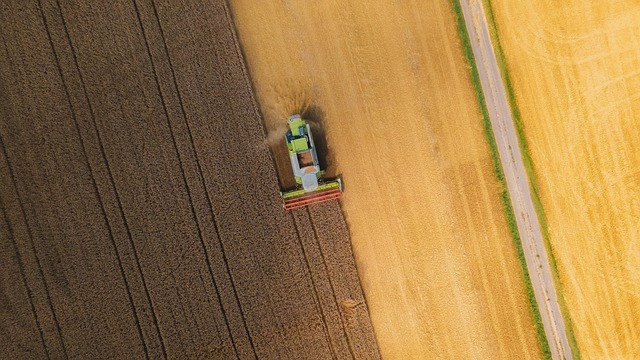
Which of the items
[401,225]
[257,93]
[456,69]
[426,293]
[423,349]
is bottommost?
[423,349]

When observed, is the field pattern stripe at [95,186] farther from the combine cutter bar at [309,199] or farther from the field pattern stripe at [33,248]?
the combine cutter bar at [309,199]

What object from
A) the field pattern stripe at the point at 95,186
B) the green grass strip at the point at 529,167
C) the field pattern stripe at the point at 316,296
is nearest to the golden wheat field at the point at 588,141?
the green grass strip at the point at 529,167

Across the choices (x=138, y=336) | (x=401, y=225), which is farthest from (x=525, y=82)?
(x=138, y=336)

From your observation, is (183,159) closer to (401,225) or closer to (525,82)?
(401,225)

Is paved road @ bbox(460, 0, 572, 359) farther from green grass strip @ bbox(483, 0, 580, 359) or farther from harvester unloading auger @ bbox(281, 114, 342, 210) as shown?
harvester unloading auger @ bbox(281, 114, 342, 210)

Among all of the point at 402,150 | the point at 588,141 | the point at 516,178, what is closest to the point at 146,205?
the point at 402,150

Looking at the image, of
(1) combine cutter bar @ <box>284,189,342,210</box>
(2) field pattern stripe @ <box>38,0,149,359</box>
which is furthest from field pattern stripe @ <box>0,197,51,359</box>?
(1) combine cutter bar @ <box>284,189,342,210</box>

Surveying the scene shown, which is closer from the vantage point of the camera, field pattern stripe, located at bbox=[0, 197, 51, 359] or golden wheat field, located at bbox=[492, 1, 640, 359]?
field pattern stripe, located at bbox=[0, 197, 51, 359]
